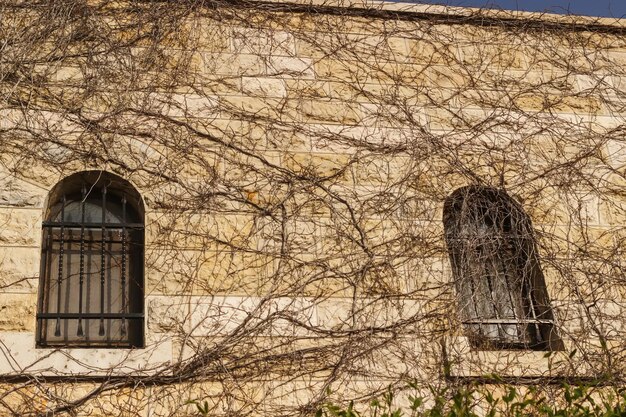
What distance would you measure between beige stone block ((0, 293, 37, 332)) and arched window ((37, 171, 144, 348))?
5.9 inches

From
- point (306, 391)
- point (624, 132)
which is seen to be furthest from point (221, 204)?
point (624, 132)

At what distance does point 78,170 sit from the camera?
564 cm

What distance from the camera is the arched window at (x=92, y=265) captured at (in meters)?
5.33

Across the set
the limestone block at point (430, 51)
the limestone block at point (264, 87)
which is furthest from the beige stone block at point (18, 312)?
the limestone block at point (430, 51)

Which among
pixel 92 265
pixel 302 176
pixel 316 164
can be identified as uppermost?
pixel 316 164

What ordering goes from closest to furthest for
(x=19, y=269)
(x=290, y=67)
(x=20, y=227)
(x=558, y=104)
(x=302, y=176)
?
1. (x=19, y=269)
2. (x=20, y=227)
3. (x=302, y=176)
4. (x=290, y=67)
5. (x=558, y=104)

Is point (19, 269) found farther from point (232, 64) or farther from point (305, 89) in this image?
point (305, 89)

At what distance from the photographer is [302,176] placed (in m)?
5.94

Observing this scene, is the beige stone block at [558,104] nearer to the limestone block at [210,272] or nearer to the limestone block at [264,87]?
the limestone block at [264,87]

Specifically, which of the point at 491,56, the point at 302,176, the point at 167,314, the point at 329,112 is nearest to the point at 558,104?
the point at 491,56

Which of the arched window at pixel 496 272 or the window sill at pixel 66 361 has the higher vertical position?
the arched window at pixel 496 272

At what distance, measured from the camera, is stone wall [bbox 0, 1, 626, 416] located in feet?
17.0

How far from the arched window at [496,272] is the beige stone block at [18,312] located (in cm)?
253

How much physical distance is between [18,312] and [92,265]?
61cm
